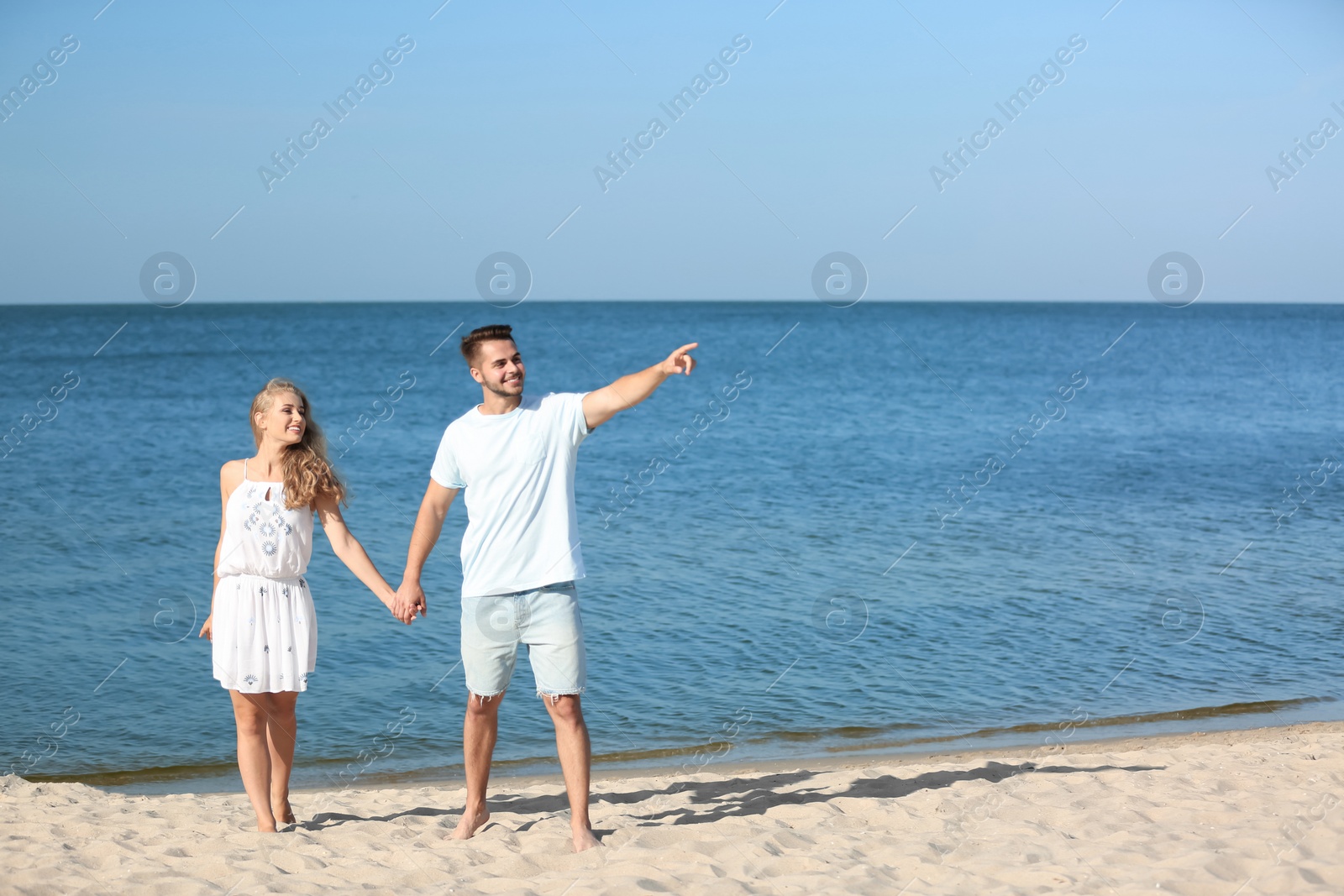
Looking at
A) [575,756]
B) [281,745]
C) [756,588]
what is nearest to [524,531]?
[575,756]

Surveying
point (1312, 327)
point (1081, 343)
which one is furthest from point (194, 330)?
point (1312, 327)

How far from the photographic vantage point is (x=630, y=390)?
4059mm

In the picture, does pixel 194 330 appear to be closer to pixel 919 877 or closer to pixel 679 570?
pixel 679 570

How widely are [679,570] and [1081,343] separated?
193 feet

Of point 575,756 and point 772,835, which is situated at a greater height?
point 575,756

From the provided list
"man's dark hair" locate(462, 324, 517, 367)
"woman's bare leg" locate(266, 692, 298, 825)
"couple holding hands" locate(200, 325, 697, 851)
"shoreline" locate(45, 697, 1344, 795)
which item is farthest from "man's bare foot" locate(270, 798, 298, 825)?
"man's dark hair" locate(462, 324, 517, 367)

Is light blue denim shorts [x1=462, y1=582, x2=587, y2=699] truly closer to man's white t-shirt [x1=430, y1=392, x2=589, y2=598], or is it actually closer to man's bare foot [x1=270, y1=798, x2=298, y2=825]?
man's white t-shirt [x1=430, y1=392, x2=589, y2=598]

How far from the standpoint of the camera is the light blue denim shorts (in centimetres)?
415

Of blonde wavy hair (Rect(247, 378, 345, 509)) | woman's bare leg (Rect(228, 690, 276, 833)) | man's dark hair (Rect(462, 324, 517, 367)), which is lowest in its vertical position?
woman's bare leg (Rect(228, 690, 276, 833))

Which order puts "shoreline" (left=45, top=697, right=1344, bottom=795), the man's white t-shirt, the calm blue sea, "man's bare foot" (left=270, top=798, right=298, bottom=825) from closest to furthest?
1. the man's white t-shirt
2. "man's bare foot" (left=270, top=798, right=298, bottom=825)
3. "shoreline" (left=45, top=697, right=1344, bottom=795)
4. the calm blue sea

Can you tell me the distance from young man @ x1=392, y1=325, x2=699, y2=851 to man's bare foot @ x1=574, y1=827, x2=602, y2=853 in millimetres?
150

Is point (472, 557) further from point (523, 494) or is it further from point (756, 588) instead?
point (756, 588)

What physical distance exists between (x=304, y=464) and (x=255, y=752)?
1.18 m

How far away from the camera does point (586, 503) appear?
48.2 feet
